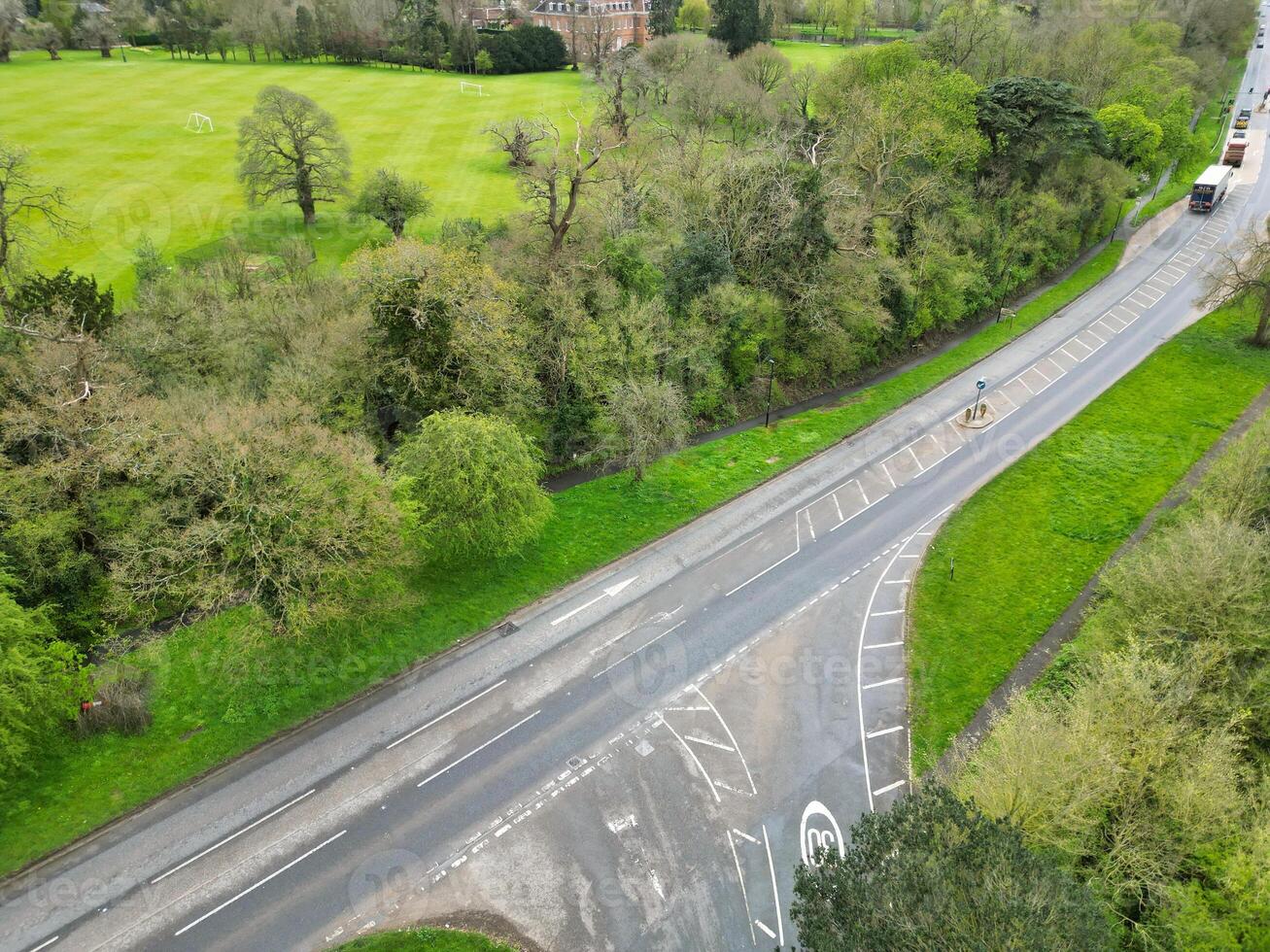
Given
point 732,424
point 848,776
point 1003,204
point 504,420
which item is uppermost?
point 1003,204

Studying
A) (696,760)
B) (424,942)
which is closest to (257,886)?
(424,942)

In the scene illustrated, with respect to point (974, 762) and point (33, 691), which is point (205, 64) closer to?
point (33, 691)

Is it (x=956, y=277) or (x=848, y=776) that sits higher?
(x=956, y=277)

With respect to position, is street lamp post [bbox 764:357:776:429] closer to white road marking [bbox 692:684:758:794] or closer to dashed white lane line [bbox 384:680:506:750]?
white road marking [bbox 692:684:758:794]

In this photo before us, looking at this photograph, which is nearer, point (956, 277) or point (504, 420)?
point (504, 420)

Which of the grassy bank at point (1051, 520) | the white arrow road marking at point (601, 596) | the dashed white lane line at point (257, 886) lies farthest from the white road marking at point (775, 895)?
the dashed white lane line at point (257, 886)

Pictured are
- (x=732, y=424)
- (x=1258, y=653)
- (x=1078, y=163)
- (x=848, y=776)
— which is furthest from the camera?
(x=1078, y=163)

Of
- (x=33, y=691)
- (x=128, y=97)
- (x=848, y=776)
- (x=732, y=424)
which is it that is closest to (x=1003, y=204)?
(x=732, y=424)
